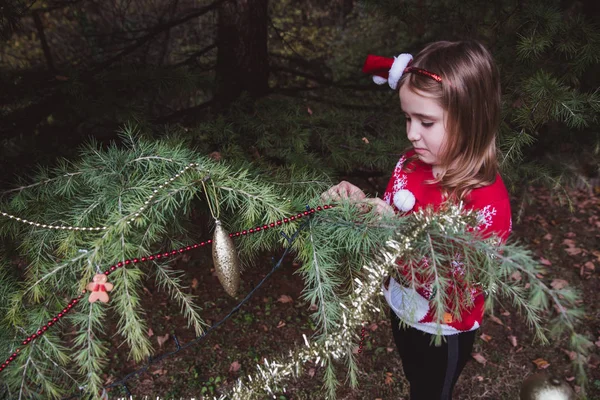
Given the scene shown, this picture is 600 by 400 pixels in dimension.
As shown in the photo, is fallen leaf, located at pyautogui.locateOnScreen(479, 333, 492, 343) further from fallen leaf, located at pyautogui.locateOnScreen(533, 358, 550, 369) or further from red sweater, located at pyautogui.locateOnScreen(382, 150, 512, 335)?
red sweater, located at pyautogui.locateOnScreen(382, 150, 512, 335)

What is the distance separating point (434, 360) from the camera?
1715 millimetres

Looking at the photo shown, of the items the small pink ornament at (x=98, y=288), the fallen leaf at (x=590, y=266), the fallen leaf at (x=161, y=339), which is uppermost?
the small pink ornament at (x=98, y=288)

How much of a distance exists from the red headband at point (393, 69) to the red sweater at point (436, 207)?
38 centimetres

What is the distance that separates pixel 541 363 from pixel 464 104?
2.80 m

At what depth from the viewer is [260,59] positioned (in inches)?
111

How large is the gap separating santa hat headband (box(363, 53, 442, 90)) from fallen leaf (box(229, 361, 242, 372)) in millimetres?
2538

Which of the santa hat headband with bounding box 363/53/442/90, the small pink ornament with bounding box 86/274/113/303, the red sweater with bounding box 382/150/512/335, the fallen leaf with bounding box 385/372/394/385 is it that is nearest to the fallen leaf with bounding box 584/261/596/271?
the fallen leaf with bounding box 385/372/394/385

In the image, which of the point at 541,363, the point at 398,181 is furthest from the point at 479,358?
the point at 398,181

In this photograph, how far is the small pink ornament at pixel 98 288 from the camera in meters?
0.87

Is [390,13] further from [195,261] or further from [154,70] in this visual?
[195,261]

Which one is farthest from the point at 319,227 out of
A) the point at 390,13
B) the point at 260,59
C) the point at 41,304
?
the point at 260,59

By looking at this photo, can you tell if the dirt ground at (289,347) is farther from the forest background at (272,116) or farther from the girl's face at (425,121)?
the girl's face at (425,121)

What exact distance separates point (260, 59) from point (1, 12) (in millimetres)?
1631

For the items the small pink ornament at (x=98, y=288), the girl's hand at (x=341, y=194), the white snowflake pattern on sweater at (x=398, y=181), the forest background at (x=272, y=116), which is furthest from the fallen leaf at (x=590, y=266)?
the small pink ornament at (x=98, y=288)
